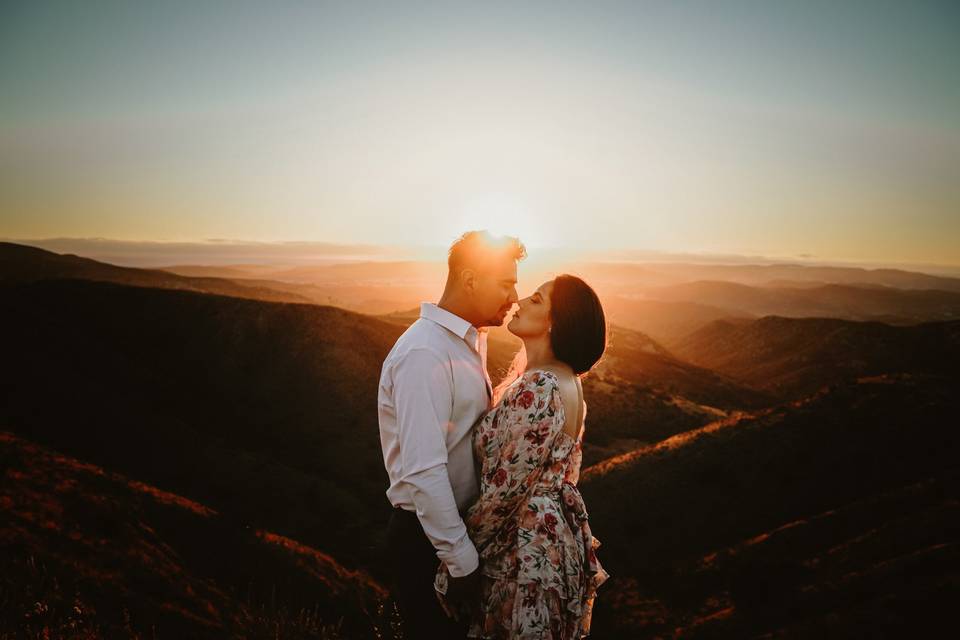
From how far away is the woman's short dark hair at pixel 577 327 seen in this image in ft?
10.0

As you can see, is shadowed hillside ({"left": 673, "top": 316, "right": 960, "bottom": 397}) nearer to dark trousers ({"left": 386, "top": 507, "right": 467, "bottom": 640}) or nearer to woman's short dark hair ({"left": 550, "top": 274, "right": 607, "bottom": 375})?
woman's short dark hair ({"left": 550, "top": 274, "right": 607, "bottom": 375})

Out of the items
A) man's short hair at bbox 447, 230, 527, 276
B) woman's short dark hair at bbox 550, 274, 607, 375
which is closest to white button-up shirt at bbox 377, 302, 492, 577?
man's short hair at bbox 447, 230, 527, 276

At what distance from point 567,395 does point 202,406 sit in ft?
102

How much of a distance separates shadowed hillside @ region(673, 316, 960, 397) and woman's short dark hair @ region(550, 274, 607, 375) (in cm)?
5217

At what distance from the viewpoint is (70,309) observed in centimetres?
3803

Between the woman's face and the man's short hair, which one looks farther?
the woman's face

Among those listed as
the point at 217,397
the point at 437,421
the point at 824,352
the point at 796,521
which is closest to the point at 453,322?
the point at 437,421

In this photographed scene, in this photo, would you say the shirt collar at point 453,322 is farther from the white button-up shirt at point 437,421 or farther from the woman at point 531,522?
the woman at point 531,522

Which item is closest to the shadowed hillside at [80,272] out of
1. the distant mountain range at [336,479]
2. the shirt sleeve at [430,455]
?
the distant mountain range at [336,479]

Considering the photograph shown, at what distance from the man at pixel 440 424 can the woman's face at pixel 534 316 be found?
0.43 ft

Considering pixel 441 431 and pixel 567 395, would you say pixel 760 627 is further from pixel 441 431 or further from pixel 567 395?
pixel 441 431

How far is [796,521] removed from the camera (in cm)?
1417

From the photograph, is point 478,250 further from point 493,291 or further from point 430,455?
point 430,455

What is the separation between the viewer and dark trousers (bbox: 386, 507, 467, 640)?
2805 mm
